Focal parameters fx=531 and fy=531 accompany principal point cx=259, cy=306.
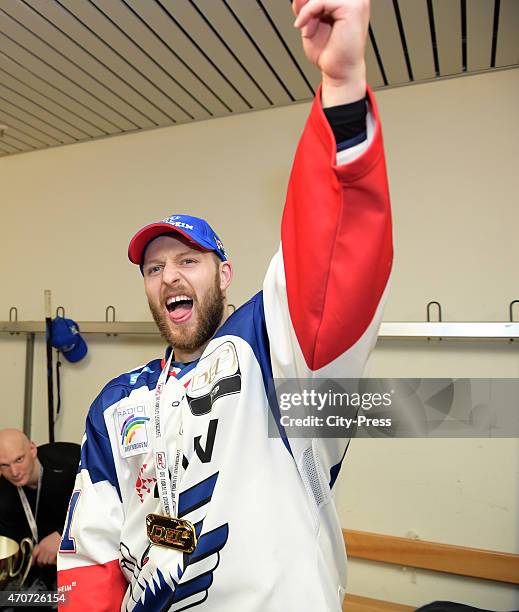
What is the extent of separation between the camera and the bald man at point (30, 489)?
7.35ft

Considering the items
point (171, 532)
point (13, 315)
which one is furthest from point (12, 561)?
point (13, 315)

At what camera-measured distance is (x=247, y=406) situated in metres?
0.87

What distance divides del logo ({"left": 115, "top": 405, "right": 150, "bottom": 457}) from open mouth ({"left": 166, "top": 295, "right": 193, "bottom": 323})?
0.19m

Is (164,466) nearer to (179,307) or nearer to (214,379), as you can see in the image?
(214,379)

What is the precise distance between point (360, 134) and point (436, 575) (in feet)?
6.40

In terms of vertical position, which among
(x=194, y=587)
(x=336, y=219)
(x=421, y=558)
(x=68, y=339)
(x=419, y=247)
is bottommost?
(x=421, y=558)

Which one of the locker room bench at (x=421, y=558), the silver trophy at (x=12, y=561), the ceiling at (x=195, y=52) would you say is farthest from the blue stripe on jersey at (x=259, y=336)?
the locker room bench at (x=421, y=558)

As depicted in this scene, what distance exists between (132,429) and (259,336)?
35cm

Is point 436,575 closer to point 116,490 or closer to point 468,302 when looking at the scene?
point 468,302

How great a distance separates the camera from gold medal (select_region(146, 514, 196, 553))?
0.88 meters

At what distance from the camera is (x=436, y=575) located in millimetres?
2039

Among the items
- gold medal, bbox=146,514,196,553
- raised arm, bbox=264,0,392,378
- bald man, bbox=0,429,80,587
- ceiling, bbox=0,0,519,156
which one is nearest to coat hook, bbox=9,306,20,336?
bald man, bbox=0,429,80,587

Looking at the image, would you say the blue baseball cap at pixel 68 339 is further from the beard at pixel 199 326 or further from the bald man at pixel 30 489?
the beard at pixel 199 326

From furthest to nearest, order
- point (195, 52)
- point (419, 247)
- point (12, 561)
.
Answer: point (419, 247) → point (195, 52) → point (12, 561)
